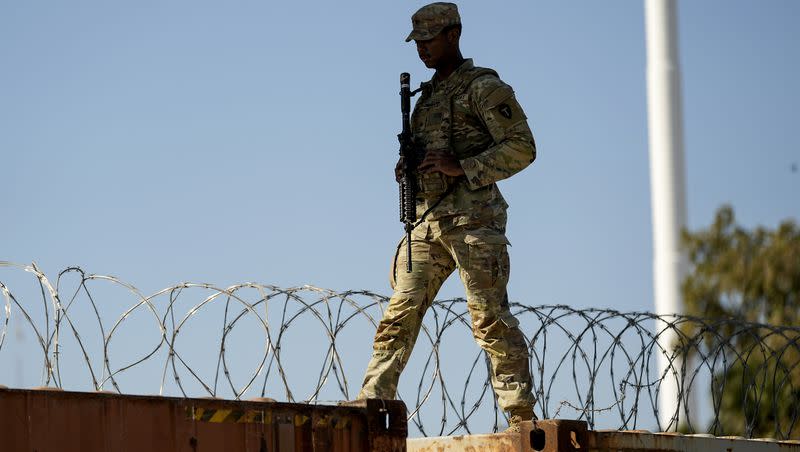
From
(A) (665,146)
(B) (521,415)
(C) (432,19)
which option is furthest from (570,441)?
(A) (665,146)

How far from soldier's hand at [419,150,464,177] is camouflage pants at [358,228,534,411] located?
30 cm

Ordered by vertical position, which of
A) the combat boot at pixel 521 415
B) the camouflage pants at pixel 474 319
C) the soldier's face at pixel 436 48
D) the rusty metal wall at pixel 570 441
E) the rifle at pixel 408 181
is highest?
the soldier's face at pixel 436 48

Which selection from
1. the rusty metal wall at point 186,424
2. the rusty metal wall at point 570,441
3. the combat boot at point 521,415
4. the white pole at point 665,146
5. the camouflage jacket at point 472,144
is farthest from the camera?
the white pole at point 665,146

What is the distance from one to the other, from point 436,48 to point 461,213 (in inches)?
33.6

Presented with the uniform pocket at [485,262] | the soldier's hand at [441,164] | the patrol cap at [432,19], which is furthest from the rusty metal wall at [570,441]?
the patrol cap at [432,19]

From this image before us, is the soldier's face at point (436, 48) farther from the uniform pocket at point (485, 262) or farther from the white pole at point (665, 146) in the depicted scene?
the white pole at point (665, 146)

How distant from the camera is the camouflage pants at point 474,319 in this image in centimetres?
751

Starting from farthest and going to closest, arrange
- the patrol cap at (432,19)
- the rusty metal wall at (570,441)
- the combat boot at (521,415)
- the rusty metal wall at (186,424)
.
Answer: the patrol cap at (432,19), the combat boot at (521,415), the rusty metal wall at (570,441), the rusty metal wall at (186,424)

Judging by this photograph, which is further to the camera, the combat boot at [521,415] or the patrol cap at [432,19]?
the patrol cap at [432,19]

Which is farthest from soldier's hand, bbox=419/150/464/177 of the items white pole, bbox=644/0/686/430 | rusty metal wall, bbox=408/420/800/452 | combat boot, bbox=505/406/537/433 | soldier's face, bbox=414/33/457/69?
white pole, bbox=644/0/686/430

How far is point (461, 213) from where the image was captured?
25.2 feet

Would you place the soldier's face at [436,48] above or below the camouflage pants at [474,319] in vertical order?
above

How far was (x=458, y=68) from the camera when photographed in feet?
25.8

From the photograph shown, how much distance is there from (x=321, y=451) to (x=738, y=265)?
32.1m
